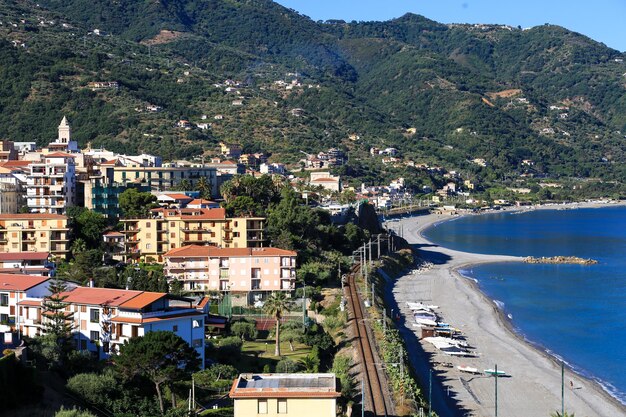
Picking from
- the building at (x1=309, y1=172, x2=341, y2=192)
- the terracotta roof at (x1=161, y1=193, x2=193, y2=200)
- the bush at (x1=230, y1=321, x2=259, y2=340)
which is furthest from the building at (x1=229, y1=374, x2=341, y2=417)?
the building at (x1=309, y1=172, x2=341, y2=192)

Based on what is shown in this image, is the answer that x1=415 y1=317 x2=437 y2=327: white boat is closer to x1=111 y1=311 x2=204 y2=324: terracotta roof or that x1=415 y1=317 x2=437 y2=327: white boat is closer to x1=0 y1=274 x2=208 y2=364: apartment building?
x1=0 y1=274 x2=208 y2=364: apartment building

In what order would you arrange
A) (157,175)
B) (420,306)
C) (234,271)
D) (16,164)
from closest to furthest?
(234,271) → (420,306) → (16,164) → (157,175)

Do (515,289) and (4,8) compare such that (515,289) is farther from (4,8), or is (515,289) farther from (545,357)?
(4,8)

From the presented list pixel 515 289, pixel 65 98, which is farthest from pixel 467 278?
pixel 65 98

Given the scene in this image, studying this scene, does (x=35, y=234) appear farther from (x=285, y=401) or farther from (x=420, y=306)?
(x=285, y=401)

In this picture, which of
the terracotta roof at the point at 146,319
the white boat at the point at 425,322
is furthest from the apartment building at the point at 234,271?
the terracotta roof at the point at 146,319

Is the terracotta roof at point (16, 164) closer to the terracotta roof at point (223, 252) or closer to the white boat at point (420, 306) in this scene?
the terracotta roof at point (223, 252)

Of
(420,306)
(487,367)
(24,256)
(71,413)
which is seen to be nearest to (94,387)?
(71,413)
